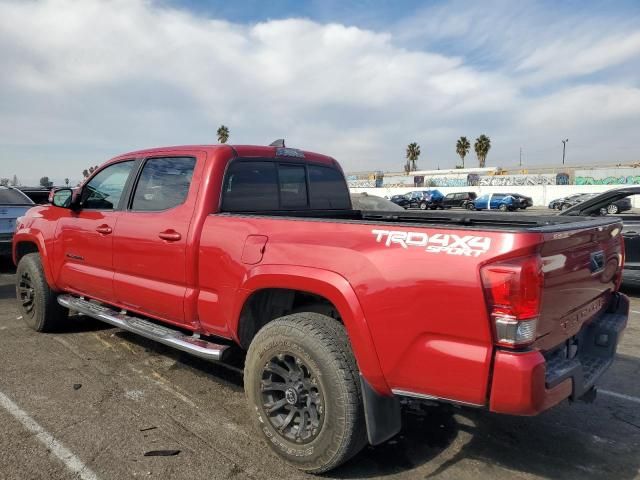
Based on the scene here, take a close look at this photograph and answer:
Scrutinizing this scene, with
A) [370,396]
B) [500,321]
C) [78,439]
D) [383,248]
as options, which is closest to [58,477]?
[78,439]

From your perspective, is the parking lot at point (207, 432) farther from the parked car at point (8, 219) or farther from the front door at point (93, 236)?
the parked car at point (8, 219)

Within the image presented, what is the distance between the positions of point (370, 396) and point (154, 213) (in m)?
2.20

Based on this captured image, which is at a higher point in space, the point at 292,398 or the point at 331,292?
the point at 331,292

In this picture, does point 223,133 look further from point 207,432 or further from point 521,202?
point 207,432

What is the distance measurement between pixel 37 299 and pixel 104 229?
1634 millimetres

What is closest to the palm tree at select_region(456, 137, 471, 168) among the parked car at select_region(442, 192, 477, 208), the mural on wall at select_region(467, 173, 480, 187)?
the mural on wall at select_region(467, 173, 480, 187)

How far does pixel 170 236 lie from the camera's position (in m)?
3.63

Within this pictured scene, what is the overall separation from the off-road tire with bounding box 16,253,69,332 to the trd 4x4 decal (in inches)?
161

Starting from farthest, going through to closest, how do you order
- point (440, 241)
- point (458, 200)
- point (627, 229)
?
point (458, 200) < point (627, 229) < point (440, 241)

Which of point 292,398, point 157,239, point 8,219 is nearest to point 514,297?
point 292,398

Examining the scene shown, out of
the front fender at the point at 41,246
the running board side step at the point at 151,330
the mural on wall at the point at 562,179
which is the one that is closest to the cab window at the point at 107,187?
the front fender at the point at 41,246

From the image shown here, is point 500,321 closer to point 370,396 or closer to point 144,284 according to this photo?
point 370,396

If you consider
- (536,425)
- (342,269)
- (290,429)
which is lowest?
(536,425)

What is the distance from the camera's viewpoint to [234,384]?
4.12m
